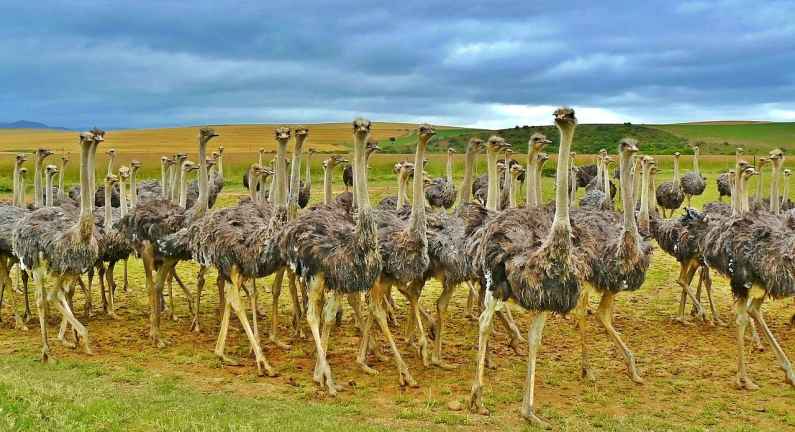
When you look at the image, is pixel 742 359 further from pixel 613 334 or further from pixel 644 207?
→ pixel 644 207

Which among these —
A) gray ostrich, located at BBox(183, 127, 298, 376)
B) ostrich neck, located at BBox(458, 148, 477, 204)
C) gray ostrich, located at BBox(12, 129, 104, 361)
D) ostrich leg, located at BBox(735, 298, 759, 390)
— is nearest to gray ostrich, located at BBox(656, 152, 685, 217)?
ostrich neck, located at BBox(458, 148, 477, 204)

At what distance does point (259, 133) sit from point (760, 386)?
79.2 metres

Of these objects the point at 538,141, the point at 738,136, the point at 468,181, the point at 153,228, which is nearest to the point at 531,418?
the point at 538,141

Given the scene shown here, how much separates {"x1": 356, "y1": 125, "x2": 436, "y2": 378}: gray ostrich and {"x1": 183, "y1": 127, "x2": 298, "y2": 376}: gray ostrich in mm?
1290

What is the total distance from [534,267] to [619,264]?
70.9 inches

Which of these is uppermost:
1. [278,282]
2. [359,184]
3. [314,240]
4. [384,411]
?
[359,184]

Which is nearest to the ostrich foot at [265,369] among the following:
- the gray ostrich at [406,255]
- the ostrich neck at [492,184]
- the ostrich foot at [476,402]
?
the gray ostrich at [406,255]

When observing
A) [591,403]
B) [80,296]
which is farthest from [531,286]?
[80,296]

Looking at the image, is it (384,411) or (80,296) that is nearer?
(384,411)

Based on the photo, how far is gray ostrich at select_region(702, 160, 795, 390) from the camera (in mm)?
8781

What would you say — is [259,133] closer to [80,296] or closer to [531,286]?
[80,296]

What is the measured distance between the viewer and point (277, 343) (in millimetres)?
10719

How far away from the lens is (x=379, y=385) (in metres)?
9.06

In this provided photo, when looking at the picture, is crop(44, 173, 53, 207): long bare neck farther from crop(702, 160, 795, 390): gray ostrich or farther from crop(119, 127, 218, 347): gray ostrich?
crop(702, 160, 795, 390): gray ostrich
